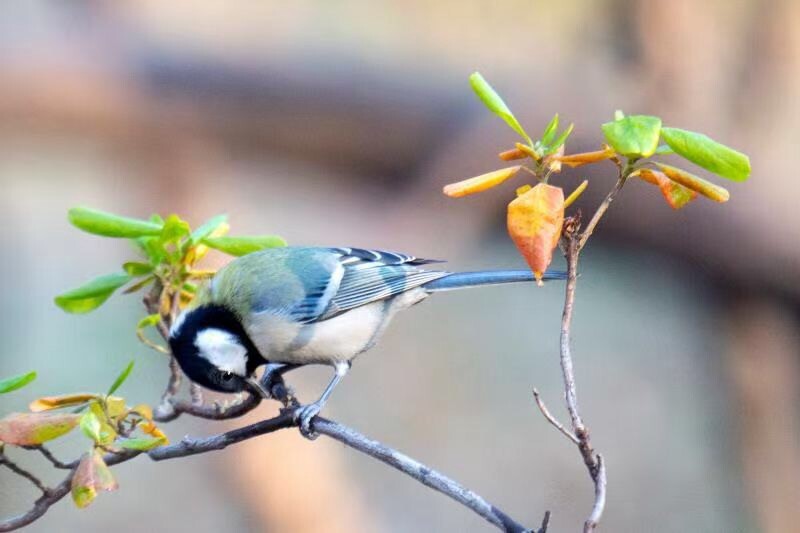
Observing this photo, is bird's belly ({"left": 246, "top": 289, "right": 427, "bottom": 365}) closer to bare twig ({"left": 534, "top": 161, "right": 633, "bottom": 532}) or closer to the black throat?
the black throat

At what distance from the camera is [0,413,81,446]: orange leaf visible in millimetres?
794

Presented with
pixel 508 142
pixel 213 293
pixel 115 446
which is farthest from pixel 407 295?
pixel 508 142

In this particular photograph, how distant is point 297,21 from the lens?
3.04 m

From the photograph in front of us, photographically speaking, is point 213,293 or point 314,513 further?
point 314,513

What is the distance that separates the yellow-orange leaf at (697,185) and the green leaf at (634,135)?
0.05 metres

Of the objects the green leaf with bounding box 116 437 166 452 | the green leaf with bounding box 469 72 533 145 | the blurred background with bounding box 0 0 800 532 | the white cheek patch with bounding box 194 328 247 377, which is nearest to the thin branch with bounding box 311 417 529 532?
the green leaf with bounding box 116 437 166 452

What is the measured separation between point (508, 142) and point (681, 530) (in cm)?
131

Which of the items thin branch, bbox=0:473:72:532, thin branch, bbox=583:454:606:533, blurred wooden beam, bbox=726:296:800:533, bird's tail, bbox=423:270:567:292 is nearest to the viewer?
thin branch, bbox=583:454:606:533

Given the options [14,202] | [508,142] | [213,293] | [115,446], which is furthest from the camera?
[14,202]

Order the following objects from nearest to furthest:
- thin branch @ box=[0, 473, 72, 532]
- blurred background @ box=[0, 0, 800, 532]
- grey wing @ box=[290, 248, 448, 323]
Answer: thin branch @ box=[0, 473, 72, 532]
grey wing @ box=[290, 248, 448, 323]
blurred background @ box=[0, 0, 800, 532]

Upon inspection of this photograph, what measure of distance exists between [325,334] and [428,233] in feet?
5.27

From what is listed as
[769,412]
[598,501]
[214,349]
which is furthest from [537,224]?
[769,412]

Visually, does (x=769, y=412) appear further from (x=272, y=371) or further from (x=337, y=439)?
(x=337, y=439)

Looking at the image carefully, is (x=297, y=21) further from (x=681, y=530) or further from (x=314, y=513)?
(x=681, y=530)
